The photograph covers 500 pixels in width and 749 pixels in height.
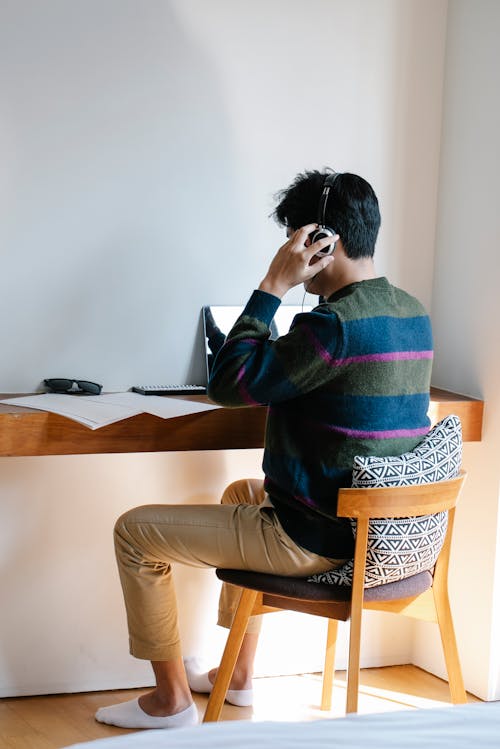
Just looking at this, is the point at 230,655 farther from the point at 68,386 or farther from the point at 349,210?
the point at 349,210

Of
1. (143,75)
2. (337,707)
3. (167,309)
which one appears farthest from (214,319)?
(337,707)

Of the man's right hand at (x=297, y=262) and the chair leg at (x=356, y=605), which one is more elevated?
the man's right hand at (x=297, y=262)

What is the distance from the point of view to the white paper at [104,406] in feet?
7.00

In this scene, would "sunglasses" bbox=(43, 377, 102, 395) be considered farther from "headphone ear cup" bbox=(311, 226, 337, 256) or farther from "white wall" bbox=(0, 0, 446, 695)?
"headphone ear cup" bbox=(311, 226, 337, 256)

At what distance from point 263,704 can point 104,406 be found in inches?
33.2

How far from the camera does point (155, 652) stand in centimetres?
212

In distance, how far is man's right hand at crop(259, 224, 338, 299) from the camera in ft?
6.39

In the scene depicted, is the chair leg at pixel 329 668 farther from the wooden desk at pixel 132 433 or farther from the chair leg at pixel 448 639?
the wooden desk at pixel 132 433

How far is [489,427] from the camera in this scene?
98.5 inches

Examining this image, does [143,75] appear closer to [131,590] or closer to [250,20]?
[250,20]

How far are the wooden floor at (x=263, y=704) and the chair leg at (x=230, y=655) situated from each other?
333 mm

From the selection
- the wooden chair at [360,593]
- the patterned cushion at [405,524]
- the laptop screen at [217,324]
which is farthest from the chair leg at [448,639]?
the laptop screen at [217,324]

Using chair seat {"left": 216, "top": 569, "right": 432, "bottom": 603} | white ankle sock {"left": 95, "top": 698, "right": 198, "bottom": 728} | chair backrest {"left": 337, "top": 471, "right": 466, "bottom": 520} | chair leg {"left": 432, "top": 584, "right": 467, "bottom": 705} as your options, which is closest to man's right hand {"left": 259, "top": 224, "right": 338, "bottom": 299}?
chair backrest {"left": 337, "top": 471, "right": 466, "bottom": 520}

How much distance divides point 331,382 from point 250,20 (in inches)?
43.1
